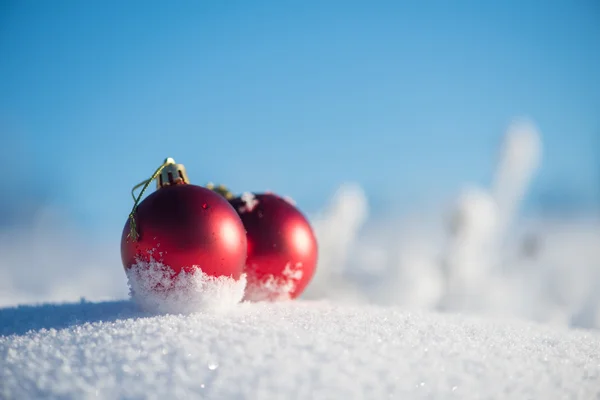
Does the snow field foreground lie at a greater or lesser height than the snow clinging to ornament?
lesser

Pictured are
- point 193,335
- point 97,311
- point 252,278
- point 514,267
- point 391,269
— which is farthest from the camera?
point 514,267

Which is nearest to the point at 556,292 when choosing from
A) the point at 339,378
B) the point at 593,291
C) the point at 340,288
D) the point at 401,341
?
the point at 593,291

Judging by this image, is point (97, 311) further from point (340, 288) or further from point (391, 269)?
point (391, 269)

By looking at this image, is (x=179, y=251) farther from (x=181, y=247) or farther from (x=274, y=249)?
(x=274, y=249)

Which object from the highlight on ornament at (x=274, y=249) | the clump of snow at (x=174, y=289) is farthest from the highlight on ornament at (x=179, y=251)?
the highlight on ornament at (x=274, y=249)

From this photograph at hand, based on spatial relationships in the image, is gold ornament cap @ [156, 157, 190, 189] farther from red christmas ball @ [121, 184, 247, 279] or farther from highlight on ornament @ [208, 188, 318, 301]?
highlight on ornament @ [208, 188, 318, 301]

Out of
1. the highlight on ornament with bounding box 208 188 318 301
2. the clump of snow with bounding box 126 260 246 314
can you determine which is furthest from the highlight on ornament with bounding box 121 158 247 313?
the highlight on ornament with bounding box 208 188 318 301

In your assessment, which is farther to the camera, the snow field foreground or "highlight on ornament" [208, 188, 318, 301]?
"highlight on ornament" [208, 188, 318, 301]
